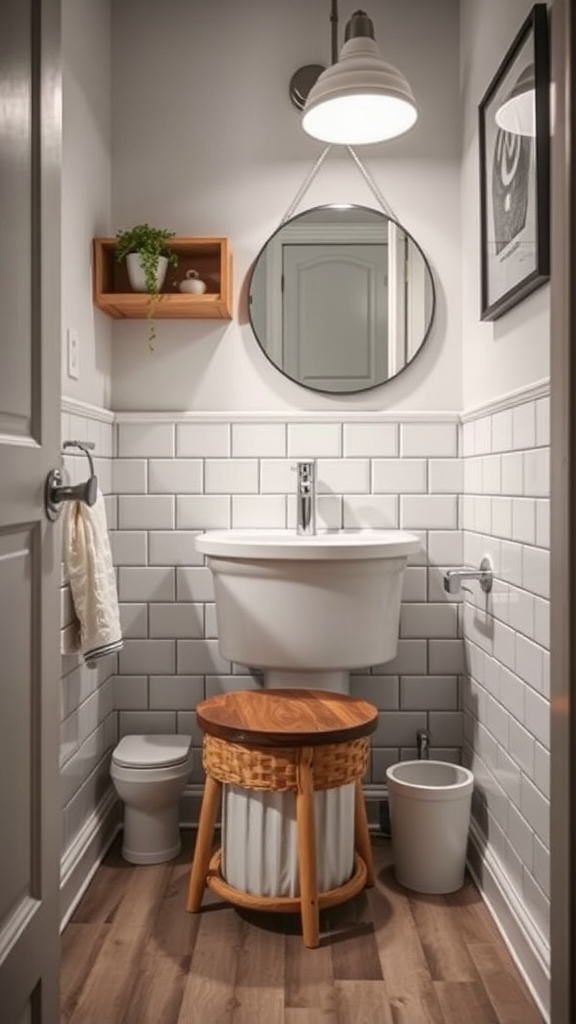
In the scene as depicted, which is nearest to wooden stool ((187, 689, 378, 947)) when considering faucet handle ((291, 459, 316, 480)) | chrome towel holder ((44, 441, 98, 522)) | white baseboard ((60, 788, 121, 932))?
white baseboard ((60, 788, 121, 932))

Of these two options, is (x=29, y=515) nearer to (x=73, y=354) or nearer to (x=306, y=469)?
(x=73, y=354)

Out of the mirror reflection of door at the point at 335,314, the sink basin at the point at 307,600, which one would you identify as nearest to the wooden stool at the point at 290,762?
the sink basin at the point at 307,600

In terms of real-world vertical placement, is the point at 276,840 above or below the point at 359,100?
below

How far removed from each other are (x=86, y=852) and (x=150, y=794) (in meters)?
0.21

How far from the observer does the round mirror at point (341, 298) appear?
2514 mm

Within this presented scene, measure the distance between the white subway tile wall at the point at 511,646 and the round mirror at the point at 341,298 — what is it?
1.17 ft

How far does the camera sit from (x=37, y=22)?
1142mm

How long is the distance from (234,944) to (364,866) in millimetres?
363

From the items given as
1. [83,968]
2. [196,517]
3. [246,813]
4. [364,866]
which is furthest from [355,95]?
[83,968]

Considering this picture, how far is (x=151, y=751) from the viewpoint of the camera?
2.32m

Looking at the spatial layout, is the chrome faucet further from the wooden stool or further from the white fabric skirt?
the white fabric skirt

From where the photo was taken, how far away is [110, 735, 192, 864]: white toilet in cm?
224

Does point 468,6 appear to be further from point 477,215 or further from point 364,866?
point 364,866

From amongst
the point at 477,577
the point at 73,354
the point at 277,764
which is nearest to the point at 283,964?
the point at 277,764
